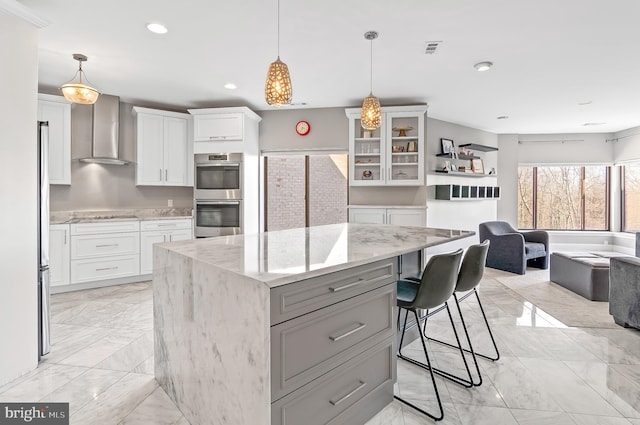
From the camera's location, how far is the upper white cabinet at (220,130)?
15.9ft

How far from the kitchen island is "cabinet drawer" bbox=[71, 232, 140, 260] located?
9.44 ft

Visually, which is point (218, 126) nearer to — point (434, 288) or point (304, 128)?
point (304, 128)

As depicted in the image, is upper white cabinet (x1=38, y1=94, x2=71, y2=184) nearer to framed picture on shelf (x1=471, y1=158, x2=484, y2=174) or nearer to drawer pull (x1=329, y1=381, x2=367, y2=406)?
drawer pull (x1=329, y1=381, x2=367, y2=406)

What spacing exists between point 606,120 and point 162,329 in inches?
294

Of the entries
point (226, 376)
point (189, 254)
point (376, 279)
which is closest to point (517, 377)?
point (376, 279)

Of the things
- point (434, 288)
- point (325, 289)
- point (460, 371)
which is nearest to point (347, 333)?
point (325, 289)

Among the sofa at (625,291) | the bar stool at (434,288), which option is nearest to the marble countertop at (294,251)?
the bar stool at (434,288)

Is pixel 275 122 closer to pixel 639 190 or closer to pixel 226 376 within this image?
pixel 226 376

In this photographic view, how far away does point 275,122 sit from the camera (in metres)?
5.36

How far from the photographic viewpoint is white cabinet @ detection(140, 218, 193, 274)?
4.61 meters

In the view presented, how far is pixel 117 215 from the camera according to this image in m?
4.84

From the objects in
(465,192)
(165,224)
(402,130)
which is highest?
(402,130)

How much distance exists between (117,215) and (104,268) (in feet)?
2.76

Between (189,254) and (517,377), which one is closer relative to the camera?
(189,254)
